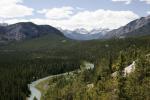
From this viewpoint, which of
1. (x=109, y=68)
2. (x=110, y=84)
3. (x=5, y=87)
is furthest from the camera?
(x=5, y=87)

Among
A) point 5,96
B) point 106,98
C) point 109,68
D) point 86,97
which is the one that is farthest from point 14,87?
Answer: point 106,98

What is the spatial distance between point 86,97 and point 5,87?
82.4m

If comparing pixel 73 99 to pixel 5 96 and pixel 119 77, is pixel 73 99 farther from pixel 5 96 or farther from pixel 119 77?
pixel 119 77

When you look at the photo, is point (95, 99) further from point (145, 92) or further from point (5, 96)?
point (5, 96)

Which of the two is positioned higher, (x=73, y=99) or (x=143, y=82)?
(x=143, y=82)

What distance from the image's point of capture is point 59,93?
160m

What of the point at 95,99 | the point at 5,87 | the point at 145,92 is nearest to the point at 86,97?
the point at 95,99

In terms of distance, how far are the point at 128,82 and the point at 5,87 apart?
105 meters

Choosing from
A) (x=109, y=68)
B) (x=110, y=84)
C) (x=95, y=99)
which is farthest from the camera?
(x=109, y=68)

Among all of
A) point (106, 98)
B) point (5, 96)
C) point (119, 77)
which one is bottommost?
point (5, 96)

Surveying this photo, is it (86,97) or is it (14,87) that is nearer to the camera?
(86,97)

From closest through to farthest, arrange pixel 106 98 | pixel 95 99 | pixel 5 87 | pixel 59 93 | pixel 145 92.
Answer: pixel 145 92
pixel 106 98
pixel 95 99
pixel 59 93
pixel 5 87

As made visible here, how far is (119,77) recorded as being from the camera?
7719 cm

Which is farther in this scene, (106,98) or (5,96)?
(5,96)
